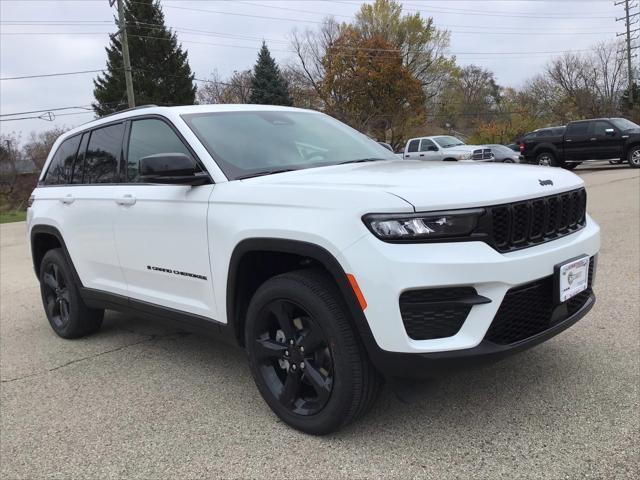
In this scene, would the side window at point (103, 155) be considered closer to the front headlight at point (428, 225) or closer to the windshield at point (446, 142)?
the front headlight at point (428, 225)

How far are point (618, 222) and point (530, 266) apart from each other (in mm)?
7122

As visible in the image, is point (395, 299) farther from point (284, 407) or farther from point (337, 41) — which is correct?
point (337, 41)

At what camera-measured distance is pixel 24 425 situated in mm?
3344

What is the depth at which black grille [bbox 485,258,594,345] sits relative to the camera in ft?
8.21

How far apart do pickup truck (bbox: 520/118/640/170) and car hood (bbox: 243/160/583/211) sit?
18.2 metres

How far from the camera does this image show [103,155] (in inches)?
172

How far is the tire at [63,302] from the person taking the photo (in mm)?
4754

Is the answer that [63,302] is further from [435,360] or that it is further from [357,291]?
[435,360]

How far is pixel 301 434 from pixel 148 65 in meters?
43.8

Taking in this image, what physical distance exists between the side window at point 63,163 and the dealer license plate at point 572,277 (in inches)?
155

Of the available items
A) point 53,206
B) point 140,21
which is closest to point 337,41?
point 140,21

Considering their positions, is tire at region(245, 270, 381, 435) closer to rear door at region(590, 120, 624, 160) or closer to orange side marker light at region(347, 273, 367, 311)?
orange side marker light at region(347, 273, 367, 311)

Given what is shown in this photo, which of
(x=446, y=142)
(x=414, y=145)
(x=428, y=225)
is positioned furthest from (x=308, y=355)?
(x=414, y=145)

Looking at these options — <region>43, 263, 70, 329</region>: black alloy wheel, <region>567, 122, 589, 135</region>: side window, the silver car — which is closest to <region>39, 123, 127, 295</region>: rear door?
<region>43, 263, 70, 329</region>: black alloy wheel
